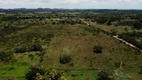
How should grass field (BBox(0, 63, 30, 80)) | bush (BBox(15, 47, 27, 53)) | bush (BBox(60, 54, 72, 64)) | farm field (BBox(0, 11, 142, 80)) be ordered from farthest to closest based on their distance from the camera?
bush (BBox(15, 47, 27, 53)), bush (BBox(60, 54, 72, 64)), grass field (BBox(0, 63, 30, 80)), farm field (BBox(0, 11, 142, 80))

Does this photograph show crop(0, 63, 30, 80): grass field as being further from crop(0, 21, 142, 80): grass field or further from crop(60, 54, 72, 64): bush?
crop(60, 54, 72, 64): bush

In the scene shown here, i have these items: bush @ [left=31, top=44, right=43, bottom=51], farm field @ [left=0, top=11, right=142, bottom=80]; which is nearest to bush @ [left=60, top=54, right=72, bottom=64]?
farm field @ [left=0, top=11, right=142, bottom=80]

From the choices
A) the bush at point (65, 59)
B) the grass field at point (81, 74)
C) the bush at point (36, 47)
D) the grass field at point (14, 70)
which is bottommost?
the grass field at point (14, 70)

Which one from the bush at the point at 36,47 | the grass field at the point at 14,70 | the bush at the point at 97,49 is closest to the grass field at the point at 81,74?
the grass field at the point at 14,70

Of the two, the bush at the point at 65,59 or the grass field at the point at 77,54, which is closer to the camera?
the grass field at the point at 77,54

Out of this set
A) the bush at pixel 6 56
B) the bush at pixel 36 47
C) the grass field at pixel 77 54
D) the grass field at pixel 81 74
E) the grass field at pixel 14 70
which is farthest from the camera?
the bush at pixel 36 47

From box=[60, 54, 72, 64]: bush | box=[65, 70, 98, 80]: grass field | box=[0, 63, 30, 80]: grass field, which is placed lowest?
box=[0, 63, 30, 80]: grass field

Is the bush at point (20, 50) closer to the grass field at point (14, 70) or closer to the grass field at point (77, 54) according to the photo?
the grass field at point (77, 54)

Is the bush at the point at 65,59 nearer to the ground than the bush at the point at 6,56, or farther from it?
farther from it

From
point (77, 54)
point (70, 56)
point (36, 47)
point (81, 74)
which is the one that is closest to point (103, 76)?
point (81, 74)

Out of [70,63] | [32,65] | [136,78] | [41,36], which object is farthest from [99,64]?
[41,36]

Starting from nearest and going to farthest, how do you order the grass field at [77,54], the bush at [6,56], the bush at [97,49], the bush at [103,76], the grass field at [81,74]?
1. the bush at [103,76]
2. the grass field at [81,74]
3. the grass field at [77,54]
4. the bush at [6,56]
5. the bush at [97,49]
